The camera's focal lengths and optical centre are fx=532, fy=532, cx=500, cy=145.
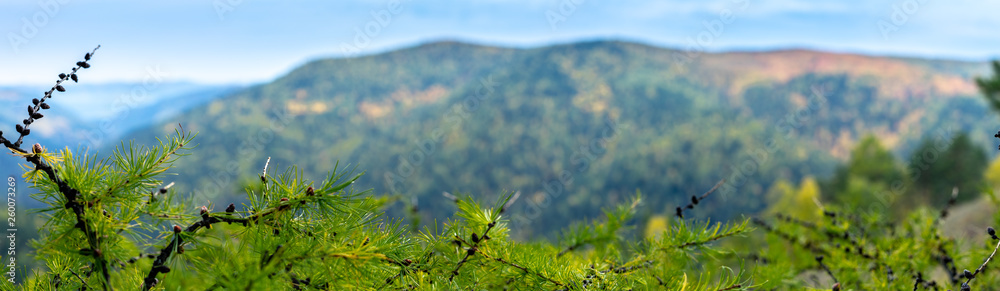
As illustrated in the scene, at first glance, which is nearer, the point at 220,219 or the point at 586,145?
the point at 220,219

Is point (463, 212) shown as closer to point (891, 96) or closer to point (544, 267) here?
point (544, 267)

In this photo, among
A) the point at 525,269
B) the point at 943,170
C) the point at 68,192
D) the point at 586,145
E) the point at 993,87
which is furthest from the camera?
the point at 586,145

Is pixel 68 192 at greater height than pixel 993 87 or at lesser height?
lesser

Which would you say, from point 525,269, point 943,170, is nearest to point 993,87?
point 525,269

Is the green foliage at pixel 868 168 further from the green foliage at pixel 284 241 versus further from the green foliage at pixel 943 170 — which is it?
the green foliage at pixel 284 241

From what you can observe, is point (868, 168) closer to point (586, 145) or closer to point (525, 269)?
point (525, 269)

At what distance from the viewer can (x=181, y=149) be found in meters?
1.18

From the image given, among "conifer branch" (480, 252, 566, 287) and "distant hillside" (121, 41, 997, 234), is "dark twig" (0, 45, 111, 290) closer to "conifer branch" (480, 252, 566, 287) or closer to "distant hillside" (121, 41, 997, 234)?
"conifer branch" (480, 252, 566, 287)

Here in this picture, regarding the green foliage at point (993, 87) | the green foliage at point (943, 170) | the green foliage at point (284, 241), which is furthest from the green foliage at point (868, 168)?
the green foliage at point (284, 241)

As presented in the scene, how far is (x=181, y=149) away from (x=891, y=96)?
9536 inches

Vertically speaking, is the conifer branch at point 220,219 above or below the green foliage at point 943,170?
below

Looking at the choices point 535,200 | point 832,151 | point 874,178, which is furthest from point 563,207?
point 832,151

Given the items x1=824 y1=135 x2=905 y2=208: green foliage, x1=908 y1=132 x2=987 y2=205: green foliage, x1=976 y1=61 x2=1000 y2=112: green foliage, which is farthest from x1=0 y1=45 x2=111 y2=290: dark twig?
x1=824 y1=135 x2=905 y2=208: green foliage

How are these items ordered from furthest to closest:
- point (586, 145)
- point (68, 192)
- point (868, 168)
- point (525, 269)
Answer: point (586, 145), point (868, 168), point (525, 269), point (68, 192)
